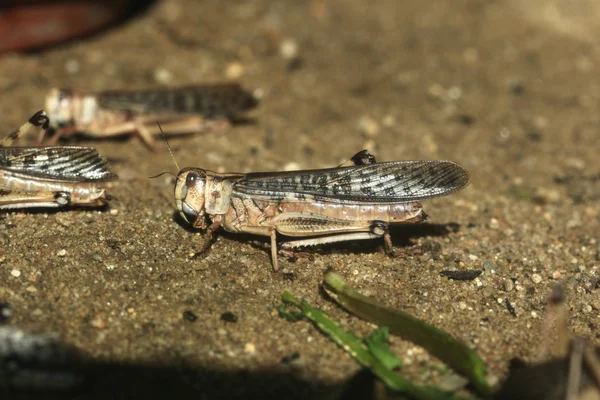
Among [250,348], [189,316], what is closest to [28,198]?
[189,316]

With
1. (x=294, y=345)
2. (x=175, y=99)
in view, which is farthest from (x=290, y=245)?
(x=175, y=99)

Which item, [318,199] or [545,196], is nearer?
[318,199]

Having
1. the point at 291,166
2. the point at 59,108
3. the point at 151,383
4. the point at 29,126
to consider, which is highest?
the point at 59,108

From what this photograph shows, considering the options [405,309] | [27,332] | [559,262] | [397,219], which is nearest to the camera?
[27,332]

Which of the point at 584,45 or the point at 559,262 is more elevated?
the point at 584,45

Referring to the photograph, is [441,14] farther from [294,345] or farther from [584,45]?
[294,345]

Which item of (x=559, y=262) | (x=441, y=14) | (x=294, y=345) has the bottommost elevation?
(x=294, y=345)

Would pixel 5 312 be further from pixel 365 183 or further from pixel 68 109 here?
pixel 68 109

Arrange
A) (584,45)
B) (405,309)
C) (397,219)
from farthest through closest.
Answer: (584,45)
(397,219)
(405,309)
